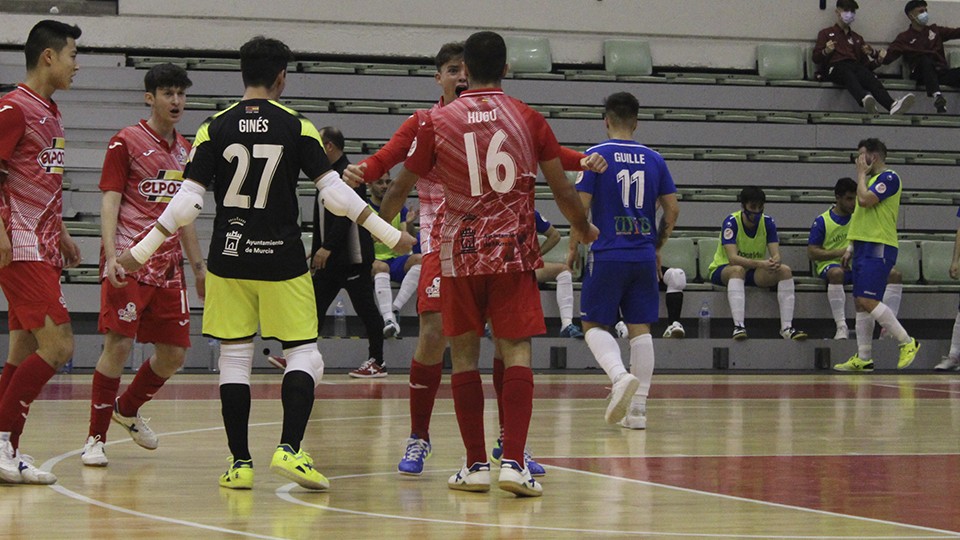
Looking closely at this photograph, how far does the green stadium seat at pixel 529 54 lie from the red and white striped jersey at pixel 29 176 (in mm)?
11433

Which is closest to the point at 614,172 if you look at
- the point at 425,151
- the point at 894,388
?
the point at 425,151

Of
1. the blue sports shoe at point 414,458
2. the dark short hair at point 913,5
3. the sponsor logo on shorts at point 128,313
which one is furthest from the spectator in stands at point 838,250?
the sponsor logo on shorts at point 128,313

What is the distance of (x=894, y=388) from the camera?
1102 centimetres

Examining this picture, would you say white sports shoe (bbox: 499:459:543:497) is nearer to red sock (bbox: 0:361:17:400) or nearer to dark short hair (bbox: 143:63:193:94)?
red sock (bbox: 0:361:17:400)

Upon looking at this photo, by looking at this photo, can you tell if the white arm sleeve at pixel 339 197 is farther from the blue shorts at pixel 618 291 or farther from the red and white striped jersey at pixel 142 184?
the blue shorts at pixel 618 291

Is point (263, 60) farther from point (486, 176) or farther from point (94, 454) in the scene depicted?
point (94, 454)

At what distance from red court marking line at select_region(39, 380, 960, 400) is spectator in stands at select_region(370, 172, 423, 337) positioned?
1535 millimetres

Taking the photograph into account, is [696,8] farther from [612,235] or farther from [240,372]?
[240,372]

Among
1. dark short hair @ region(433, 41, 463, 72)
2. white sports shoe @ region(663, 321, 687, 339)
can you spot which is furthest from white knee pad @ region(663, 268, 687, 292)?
dark short hair @ region(433, 41, 463, 72)

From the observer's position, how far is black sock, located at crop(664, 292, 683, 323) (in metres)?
13.1

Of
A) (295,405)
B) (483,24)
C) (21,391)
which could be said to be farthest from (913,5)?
(21,391)

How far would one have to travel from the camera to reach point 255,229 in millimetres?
5027

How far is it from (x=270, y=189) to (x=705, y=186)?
35.9 ft

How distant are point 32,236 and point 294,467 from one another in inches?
61.8
